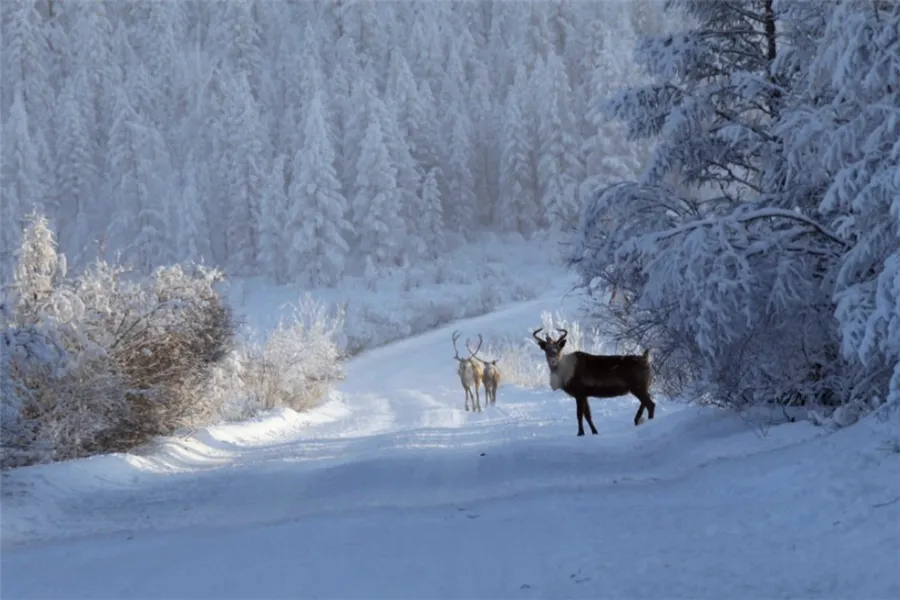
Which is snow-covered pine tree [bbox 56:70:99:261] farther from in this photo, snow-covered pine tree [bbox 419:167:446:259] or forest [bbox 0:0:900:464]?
snow-covered pine tree [bbox 419:167:446:259]

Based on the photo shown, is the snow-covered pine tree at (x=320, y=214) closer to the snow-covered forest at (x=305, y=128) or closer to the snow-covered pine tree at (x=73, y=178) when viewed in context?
the snow-covered forest at (x=305, y=128)

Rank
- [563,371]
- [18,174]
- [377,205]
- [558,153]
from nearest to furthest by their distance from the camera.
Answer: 1. [563,371]
2. [377,205]
3. [18,174]
4. [558,153]

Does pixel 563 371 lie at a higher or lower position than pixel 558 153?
lower

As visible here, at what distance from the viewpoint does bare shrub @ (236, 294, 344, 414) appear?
77.5 feet

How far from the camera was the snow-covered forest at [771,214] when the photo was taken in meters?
8.62

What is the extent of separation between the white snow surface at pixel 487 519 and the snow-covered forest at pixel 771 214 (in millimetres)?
920

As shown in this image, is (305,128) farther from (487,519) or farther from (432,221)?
(487,519)

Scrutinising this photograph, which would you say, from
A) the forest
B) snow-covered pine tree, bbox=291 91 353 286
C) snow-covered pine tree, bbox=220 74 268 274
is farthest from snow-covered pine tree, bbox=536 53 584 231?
snow-covered pine tree, bbox=220 74 268 274

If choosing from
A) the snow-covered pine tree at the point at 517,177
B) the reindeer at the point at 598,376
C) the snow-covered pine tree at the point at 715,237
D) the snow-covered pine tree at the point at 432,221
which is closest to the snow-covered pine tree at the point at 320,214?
the snow-covered pine tree at the point at 432,221

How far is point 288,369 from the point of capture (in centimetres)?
2566

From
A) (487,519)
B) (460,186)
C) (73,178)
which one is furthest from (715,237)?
(73,178)

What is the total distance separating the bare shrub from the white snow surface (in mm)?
9687

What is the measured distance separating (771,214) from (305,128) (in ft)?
190

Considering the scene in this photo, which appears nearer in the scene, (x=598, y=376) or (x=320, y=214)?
(x=598, y=376)
